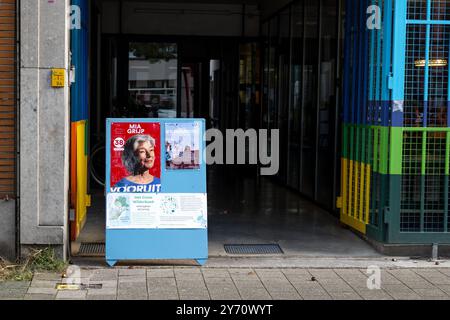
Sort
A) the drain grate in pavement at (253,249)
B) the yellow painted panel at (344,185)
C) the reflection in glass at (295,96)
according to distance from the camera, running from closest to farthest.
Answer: the drain grate in pavement at (253,249), the yellow painted panel at (344,185), the reflection in glass at (295,96)

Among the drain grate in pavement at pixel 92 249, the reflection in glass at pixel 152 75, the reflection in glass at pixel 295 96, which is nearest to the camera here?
the drain grate in pavement at pixel 92 249

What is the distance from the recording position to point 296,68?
39.4ft

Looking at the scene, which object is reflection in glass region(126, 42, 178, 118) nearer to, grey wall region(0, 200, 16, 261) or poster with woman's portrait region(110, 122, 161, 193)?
poster with woman's portrait region(110, 122, 161, 193)

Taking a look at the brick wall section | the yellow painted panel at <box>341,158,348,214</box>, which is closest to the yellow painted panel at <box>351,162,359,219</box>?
the yellow painted panel at <box>341,158,348,214</box>

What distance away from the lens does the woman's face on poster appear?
21.8ft

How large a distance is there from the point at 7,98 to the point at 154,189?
5.23ft

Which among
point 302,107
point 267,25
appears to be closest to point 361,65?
point 302,107

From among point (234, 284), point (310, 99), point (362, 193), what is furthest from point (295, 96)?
point (234, 284)

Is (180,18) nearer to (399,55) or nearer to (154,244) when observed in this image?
(399,55)

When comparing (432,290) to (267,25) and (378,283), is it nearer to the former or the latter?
(378,283)

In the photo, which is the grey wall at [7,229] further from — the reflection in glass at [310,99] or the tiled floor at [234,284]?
the reflection in glass at [310,99]

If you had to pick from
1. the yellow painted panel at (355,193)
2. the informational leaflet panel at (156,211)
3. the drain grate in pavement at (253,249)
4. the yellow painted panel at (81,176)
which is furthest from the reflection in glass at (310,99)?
the informational leaflet panel at (156,211)

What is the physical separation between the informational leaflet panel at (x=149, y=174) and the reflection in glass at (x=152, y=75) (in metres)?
8.07

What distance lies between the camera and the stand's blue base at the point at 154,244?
668 centimetres
